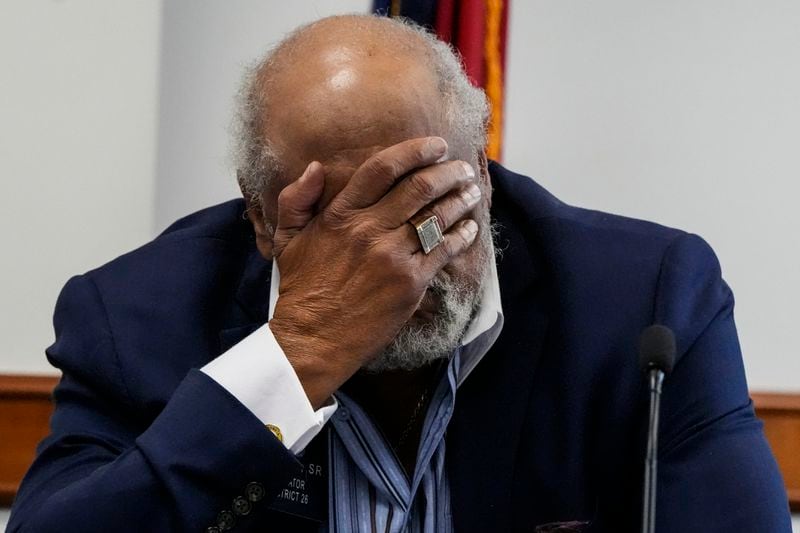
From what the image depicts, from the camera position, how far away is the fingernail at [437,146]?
152cm

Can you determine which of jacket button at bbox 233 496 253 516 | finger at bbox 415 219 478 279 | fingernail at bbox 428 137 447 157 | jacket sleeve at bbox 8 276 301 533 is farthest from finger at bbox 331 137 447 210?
jacket button at bbox 233 496 253 516

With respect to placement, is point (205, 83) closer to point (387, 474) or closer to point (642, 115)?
point (642, 115)

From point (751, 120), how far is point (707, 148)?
0.14 metres

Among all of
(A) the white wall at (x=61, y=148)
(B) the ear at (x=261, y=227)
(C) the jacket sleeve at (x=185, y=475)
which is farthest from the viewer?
(A) the white wall at (x=61, y=148)

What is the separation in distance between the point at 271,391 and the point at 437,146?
1.34ft

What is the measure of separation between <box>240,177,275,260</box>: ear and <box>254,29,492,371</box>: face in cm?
8

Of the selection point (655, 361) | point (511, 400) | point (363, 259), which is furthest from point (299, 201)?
point (655, 361)

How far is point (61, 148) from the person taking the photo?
104 inches

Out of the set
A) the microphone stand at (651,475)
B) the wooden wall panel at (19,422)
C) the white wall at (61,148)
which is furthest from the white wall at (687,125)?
the microphone stand at (651,475)

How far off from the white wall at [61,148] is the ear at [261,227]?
931 millimetres

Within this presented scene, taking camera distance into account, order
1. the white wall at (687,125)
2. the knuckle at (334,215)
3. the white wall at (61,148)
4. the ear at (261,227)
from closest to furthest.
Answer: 1. the knuckle at (334,215)
2. the ear at (261,227)
3. the white wall at (61,148)
4. the white wall at (687,125)

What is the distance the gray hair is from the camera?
168 centimetres

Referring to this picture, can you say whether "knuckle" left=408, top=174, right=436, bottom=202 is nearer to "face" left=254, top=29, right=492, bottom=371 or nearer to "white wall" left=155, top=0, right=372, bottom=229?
"face" left=254, top=29, right=492, bottom=371

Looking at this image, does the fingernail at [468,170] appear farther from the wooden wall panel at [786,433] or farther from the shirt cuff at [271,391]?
the wooden wall panel at [786,433]
